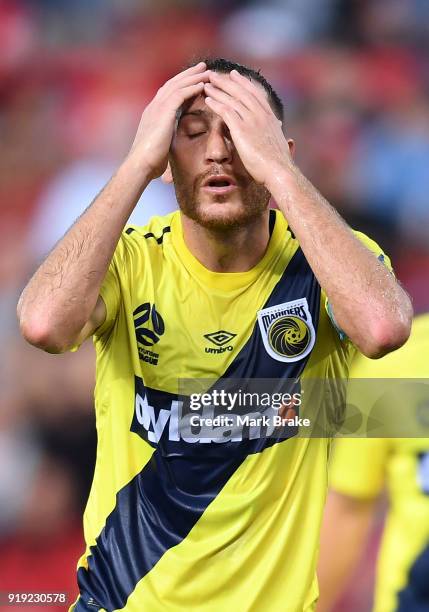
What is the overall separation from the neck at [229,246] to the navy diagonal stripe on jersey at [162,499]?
195mm

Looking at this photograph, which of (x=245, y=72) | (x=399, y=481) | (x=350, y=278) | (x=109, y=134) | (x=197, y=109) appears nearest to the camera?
(x=350, y=278)

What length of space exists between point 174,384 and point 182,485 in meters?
0.27

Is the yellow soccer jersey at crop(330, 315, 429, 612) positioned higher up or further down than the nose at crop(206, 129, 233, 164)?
further down

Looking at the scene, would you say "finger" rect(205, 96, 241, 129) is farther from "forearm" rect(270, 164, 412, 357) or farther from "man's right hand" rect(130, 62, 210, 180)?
"forearm" rect(270, 164, 412, 357)

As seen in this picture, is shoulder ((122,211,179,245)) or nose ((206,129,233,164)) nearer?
nose ((206,129,233,164))

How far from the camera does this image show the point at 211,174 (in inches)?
94.2

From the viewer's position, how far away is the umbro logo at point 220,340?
2461 millimetres

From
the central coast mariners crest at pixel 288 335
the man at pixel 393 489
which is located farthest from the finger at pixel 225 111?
the man at pixel 393 489

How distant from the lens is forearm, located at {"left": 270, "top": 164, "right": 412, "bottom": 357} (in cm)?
217

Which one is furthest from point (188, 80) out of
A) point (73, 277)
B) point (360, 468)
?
point (360, 468)

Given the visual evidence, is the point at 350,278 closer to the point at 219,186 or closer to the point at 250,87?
the point at 219,186

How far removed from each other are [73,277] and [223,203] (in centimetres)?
46

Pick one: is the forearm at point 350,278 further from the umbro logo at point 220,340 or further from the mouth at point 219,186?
the umbro logo at point 220,340

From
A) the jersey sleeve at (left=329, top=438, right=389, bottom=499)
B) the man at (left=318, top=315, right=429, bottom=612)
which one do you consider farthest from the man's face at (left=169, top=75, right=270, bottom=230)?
the jersey sleeve at (left=329, top=438, right=389, bottom=499)
